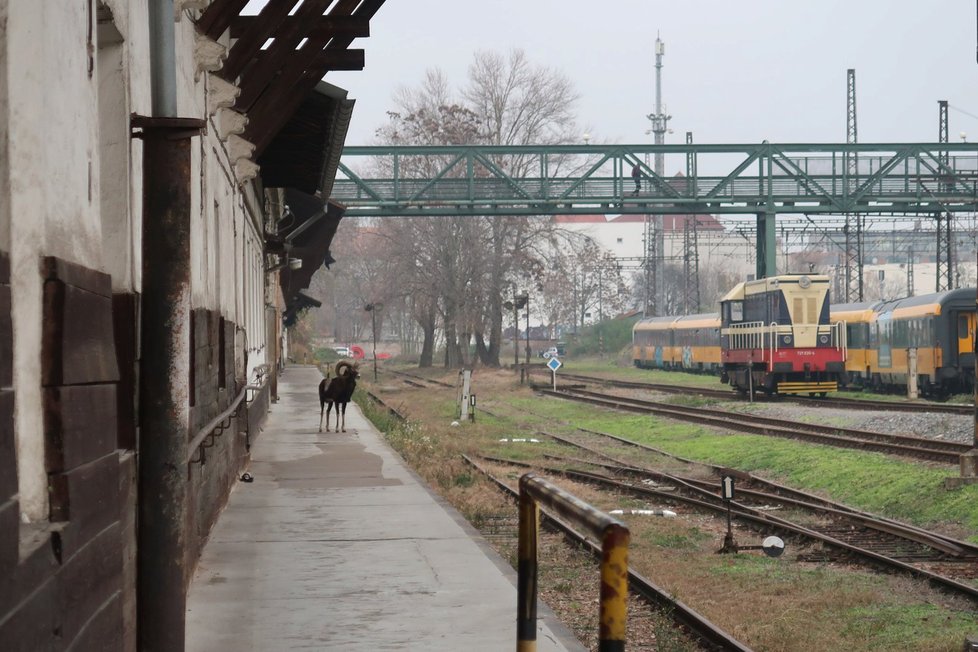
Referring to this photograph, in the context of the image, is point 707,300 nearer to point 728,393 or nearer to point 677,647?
point 728,393

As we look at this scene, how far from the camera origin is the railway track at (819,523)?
11.5 m

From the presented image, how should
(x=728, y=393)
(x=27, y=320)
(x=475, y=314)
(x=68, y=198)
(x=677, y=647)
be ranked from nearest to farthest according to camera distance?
(x=27, y=320)
(x=68, y=198)
(x=677, y=647)
(x=728, y=393)
(x=475, y=314)

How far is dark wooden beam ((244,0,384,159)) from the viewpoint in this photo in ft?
42.2

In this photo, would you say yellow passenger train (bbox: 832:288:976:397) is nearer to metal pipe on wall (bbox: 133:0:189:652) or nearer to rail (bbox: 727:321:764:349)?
rail (bbox: 727:321:764:349)

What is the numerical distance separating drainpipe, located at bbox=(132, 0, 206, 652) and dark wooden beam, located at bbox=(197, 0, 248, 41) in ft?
14.6

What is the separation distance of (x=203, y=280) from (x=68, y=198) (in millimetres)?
4873

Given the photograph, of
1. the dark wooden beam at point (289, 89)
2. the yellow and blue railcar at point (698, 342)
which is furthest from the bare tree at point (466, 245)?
the dark wooden beam at point (289, 89)

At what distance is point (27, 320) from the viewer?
380 cm

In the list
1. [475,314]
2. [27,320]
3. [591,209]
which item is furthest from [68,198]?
[475,314]

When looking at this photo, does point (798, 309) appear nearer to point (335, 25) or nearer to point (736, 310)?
point (736, 310)

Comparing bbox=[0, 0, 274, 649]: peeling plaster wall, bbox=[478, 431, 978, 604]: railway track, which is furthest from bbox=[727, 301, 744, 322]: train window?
bbox=[0, 0, 274, 649]: peeling plaster wall

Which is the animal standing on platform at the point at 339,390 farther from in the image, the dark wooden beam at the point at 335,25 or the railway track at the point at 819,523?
the dark wooden beam at the point at 335,25

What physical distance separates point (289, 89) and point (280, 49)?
1063 millimetres

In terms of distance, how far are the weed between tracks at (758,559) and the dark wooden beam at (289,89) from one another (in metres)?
4.48
